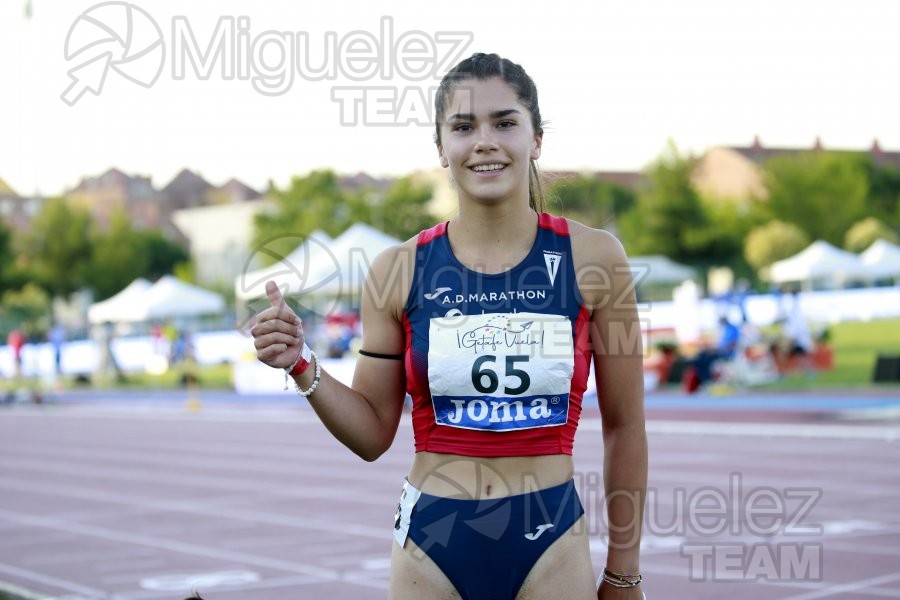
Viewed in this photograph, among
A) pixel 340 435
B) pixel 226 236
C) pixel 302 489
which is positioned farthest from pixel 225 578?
pixel 226 236

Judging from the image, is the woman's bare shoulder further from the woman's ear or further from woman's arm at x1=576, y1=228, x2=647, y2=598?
the woman's ear

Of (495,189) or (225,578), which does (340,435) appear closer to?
(495,189)

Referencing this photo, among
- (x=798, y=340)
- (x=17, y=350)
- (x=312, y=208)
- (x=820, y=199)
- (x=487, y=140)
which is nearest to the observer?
(x=487, y=140)

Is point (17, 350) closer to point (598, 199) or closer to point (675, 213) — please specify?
point (675, 213)

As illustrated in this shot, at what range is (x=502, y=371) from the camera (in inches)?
117

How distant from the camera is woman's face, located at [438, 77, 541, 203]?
3.04 meters

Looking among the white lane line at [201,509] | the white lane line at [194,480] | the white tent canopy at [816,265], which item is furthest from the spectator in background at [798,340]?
the white lane line at [201,509]

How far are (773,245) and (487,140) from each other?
66.4 meters

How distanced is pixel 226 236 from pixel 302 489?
Answer: 94356mm

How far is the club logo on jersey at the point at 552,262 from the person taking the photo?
3.06 meters

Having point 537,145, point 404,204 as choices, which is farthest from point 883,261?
point 537,145

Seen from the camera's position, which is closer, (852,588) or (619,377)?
(619,377)

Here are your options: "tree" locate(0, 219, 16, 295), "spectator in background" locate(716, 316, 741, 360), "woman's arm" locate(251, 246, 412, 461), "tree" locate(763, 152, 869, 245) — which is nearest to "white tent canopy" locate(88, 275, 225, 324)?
"spectator in background" locate(716, 316, 741, 360)

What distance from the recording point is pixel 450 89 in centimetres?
313
